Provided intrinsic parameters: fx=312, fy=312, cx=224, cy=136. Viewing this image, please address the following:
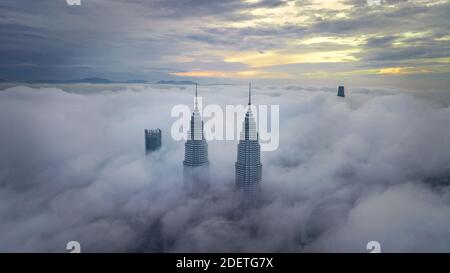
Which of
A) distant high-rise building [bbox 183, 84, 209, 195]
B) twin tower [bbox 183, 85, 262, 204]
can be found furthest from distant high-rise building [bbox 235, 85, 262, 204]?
distant high-rise building [bbox 183, 84, 209, 195]

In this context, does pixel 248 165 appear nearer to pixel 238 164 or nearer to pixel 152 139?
pixel 238 164

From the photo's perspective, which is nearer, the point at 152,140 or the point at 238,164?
the point at 152,140

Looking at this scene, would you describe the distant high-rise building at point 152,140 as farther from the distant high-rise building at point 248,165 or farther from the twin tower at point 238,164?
the distant high-rise building at point 248,165

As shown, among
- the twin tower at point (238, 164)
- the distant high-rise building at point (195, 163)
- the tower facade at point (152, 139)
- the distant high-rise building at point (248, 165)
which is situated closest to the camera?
the tower facade at point (152, 139)

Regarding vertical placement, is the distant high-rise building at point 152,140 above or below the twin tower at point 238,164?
above

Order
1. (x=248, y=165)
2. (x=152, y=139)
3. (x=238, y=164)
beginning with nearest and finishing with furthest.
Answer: (x=152, y=139) < (x=248, y=165) < (x=238, y=164)

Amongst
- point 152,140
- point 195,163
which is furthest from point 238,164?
point 152,140

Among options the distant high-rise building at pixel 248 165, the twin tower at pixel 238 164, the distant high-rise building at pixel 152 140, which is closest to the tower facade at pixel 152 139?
the distant high-rise building at pixel 152 140

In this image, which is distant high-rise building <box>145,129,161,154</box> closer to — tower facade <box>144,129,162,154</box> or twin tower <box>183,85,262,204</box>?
tower facade <box>144,129,162,154</box>

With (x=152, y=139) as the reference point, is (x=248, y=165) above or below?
below

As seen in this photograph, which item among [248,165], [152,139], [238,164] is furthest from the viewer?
[238,164]
